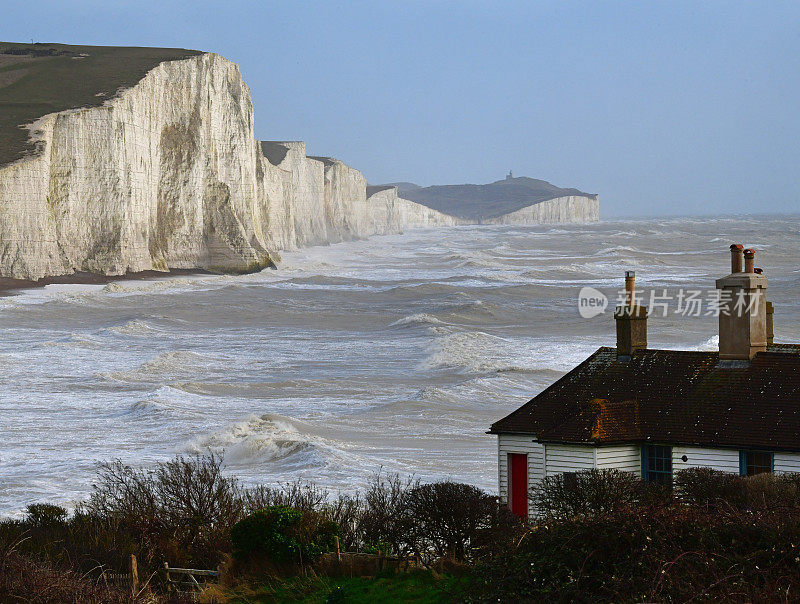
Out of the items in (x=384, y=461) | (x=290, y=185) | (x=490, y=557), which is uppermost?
(x=290, y=185)

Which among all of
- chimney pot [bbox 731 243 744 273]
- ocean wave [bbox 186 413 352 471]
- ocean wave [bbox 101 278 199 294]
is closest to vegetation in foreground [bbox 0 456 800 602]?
chimney pot [bbox 731 243 744 273]

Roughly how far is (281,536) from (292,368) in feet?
73.9

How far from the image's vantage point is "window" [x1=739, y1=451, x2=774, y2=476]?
1365 centimetres

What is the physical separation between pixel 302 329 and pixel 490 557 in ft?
127

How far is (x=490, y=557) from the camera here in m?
9.63

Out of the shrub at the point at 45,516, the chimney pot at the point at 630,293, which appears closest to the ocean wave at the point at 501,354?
the chimney pot at the point at 630,293

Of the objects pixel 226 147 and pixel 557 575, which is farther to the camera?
pixel 226 147

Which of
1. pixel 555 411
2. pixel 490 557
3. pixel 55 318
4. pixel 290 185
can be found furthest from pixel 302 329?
pixel 290 185

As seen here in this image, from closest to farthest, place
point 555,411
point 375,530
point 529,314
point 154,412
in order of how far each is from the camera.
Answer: point 375,530, point 555,411, point 154,412, point 529,314

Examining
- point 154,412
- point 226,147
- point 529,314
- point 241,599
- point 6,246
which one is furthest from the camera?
point 226,147

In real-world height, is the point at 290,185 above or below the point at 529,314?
above

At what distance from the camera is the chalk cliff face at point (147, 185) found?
65688mm

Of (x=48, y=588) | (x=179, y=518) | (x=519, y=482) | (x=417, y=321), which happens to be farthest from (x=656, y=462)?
(x=417, y=321)

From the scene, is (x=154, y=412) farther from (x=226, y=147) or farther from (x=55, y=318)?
(x=226, y=147)
